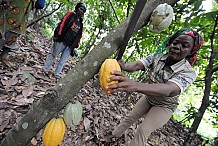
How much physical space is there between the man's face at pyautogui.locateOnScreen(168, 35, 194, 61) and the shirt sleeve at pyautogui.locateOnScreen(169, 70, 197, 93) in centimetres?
18

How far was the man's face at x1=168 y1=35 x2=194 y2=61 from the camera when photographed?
1670 millimetres

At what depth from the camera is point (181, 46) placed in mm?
1686

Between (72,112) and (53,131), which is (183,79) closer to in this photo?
(72,112)

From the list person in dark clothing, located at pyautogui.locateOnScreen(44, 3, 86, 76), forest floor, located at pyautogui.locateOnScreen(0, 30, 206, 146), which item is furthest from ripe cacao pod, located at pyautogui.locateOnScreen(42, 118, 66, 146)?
person in dark clothing, located at pyautogui.locateOnScreen(44, 3, 86, 76)

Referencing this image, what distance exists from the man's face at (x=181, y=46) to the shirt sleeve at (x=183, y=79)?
0.59 feet

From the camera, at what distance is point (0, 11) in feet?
5.71

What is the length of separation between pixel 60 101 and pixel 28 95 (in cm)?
131

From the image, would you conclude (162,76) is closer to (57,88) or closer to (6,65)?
(57,88)

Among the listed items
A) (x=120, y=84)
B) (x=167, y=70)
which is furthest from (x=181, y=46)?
(x=120, y=84)

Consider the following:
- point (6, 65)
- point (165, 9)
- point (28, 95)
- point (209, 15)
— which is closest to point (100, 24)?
point (6, 65)

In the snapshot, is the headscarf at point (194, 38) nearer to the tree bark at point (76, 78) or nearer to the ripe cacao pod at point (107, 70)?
the tree bark at point (76, 78)

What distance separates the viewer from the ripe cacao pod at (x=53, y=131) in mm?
1217

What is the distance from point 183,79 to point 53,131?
2.95 ft

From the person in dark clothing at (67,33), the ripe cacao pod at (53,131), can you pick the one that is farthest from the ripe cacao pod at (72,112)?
the person in dark clothing at (67,33)
